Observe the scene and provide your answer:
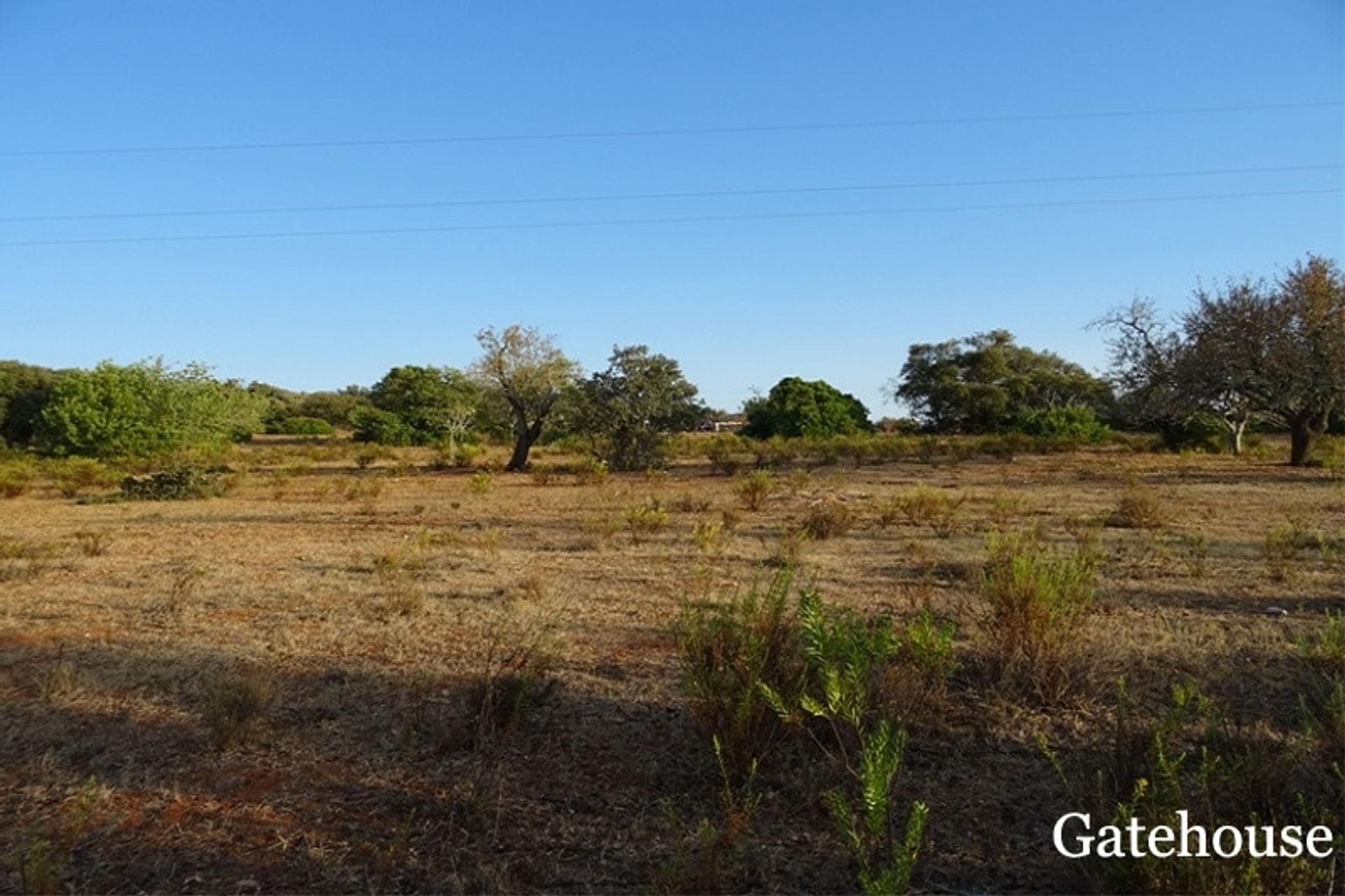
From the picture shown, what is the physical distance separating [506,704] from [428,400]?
50.0m

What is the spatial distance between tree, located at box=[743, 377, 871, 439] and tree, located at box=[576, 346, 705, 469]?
566 inches

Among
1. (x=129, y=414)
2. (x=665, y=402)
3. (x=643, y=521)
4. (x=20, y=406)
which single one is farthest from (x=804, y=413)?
(x=20, y=406)

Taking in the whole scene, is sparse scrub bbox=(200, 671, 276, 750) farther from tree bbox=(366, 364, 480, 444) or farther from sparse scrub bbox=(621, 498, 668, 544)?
tree bbox=(366, 364, 480, 444)

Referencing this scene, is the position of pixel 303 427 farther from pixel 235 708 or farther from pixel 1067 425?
pixel 235 708

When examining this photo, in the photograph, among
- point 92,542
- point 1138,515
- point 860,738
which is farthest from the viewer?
point 1138,515

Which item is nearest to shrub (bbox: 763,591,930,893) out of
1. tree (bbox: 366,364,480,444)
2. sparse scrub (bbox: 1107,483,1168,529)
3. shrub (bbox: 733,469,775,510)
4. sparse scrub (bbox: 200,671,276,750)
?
sparse scrub (bbox: 200,671,276,750)

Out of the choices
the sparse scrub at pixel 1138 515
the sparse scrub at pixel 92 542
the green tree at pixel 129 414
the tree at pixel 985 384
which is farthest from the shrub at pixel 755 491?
the tree at pixel 985 384

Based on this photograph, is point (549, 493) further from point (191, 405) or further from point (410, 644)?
point (191, 405)

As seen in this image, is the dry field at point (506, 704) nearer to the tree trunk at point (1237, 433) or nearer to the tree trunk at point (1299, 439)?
the tree trunk at point (1299, 439)

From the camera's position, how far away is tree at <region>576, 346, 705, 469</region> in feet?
89.8

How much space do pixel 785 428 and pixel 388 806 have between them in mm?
41391

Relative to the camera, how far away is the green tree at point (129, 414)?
96.8 feet

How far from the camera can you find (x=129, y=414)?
30.1m

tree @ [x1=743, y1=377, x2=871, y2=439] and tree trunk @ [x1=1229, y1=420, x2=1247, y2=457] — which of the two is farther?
tree @ [x1=743, y1=377, x2=871, y2=439]
